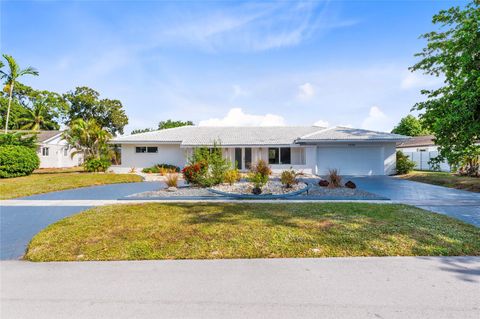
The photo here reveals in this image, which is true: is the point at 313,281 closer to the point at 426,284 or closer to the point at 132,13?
the point at 426,284

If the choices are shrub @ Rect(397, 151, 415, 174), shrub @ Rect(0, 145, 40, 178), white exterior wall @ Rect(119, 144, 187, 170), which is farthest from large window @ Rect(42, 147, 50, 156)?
shrub @ Rect(397, 151, 415, 174)

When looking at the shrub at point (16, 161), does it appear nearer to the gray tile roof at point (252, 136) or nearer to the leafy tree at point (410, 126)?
the gray tile roof at point (252, 136)

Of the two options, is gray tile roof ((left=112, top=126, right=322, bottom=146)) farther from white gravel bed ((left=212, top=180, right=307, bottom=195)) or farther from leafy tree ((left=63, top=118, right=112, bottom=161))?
white gravel bed ((left=212, top=180, right=307, bottom=195))

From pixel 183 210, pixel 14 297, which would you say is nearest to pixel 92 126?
pixel 183 210

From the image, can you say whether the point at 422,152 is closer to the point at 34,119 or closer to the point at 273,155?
the point at 273,155

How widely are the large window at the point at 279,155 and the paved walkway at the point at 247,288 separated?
61.0 feet

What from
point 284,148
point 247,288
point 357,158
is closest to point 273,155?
point 284,148

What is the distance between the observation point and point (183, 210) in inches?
306

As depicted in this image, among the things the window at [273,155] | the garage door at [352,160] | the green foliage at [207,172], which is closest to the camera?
the green foliage at [207,172]

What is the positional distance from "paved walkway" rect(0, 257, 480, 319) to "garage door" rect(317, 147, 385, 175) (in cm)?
1734

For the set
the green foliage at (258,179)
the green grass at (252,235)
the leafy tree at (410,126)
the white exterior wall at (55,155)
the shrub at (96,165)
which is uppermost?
the leafy tree at (410,126)

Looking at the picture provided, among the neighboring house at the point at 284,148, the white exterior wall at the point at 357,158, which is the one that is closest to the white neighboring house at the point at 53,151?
the neighboring house at the point at 284,148

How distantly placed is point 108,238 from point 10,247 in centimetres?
201

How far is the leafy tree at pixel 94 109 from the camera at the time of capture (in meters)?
44.8
